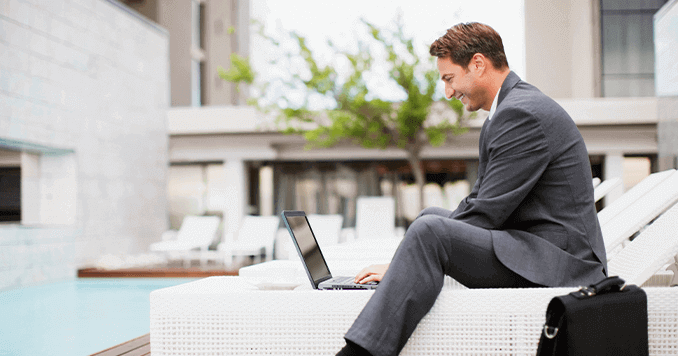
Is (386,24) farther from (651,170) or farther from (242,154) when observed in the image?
(651,170)

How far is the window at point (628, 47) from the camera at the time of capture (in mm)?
18031

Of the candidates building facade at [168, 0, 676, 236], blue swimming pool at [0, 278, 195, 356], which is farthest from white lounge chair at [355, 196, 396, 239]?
blue swimming pool at [0, 278, 195, 356]

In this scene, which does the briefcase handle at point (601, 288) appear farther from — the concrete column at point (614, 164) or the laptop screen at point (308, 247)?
the concrete column at point (614, 164)

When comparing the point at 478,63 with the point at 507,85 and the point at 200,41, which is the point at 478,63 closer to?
the point at 507,85

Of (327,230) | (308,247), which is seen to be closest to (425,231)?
(308,247)

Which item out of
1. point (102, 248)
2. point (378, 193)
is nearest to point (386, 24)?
point (378, 193)

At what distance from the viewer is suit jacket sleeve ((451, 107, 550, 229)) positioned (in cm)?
188

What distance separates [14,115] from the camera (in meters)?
9.75

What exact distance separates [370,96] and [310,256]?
33.1 ft

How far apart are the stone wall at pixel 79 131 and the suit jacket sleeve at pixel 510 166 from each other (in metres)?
9.63

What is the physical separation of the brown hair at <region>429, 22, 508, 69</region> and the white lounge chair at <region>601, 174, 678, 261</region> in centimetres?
121

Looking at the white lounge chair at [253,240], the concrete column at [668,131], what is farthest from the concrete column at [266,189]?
the concrete column at [668,131]

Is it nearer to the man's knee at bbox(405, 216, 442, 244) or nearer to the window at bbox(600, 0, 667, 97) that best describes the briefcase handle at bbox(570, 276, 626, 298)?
the man's knee at bbox(405, 216, 442, 244)

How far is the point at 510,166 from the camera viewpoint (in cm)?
189
